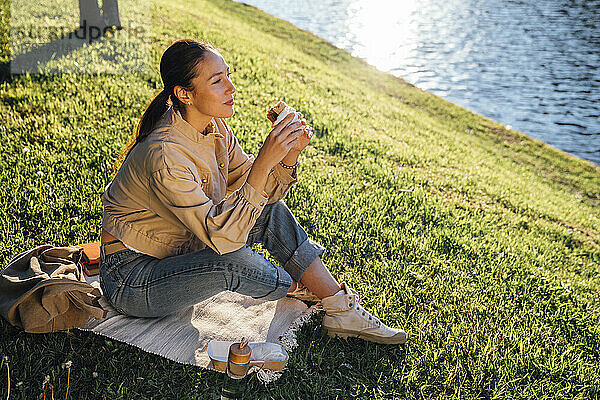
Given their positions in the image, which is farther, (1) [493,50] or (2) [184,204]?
(1) [493,50]

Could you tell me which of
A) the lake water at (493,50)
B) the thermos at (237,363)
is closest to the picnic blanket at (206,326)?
the thermos at (237,363)

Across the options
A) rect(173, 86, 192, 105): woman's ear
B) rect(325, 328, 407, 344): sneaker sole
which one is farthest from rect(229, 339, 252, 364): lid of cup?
rect(173, 86, 192, 105): woman's ear

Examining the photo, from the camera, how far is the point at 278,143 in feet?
8.86

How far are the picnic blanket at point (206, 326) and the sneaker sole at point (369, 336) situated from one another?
0.67 ft

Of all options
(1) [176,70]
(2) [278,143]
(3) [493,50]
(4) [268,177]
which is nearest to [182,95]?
(1) [176,70]

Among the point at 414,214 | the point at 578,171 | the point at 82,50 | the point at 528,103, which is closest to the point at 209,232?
the point at 414,214

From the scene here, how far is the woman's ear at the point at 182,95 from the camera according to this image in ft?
9.19

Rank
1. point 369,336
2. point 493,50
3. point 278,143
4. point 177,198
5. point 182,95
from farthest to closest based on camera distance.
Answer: point 493,50 → point 369,336 → point 182,95 → point 278,143 → point 177,198

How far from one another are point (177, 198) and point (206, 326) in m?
1.01

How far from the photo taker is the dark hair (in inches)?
108

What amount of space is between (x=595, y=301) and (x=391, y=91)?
11.5 meters

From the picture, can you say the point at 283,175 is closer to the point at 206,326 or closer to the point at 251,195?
the point at 251,195

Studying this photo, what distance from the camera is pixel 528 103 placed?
1903cm

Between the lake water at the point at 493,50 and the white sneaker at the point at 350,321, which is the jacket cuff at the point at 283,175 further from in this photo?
the lake water at the point at 493,50
